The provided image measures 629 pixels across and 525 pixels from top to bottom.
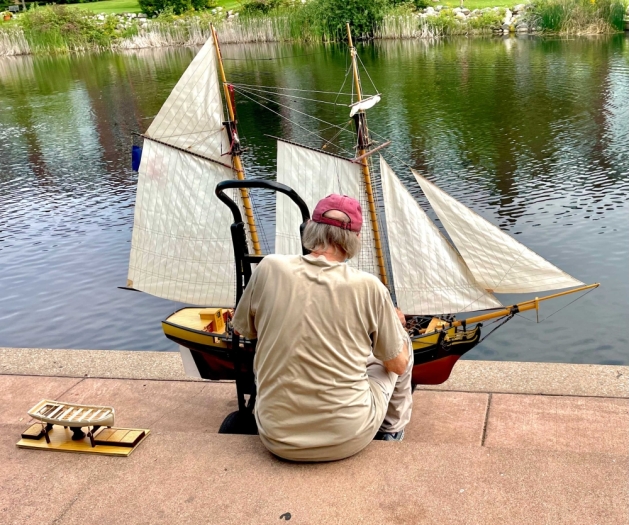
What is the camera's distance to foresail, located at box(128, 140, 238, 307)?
9359 mm

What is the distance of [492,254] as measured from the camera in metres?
8.62

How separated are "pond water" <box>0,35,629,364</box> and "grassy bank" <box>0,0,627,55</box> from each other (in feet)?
8.41

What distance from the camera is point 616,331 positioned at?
974cm

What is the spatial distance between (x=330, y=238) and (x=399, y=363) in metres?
0.79

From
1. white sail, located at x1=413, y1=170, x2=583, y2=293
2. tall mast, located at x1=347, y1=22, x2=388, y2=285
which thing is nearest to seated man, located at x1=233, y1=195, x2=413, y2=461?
white sail, located at x1=413, y1=170, x2=583, y2=293

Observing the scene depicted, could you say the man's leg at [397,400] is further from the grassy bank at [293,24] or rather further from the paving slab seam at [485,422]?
the grassy bank at [293,24]

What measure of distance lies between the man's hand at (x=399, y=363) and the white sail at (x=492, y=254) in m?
4.76

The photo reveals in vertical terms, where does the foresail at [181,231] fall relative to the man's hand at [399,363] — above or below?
below

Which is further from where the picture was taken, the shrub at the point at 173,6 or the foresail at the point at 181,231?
the shrub at the point at 173,6

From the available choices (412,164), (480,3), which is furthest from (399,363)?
(480,3)

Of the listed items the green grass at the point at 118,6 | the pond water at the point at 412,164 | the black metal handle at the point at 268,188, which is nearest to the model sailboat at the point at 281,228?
the pond water at the point at 412,164

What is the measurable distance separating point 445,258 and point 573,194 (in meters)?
7.12

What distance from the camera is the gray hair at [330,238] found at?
3662 mm

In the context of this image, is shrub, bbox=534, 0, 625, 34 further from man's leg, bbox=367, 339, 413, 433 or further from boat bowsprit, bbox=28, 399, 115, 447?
boat bowsprit, bbox=28, 399, 115, 447
